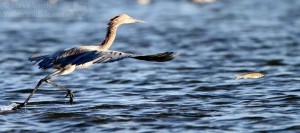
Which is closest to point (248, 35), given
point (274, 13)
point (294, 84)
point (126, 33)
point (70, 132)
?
point (126, 33)

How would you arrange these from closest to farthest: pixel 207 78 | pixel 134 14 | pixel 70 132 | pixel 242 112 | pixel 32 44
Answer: pixel 70 132
pixel 242 112
pixel 207 78
pixel 32 44
pixel 134 14

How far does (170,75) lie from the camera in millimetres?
13633

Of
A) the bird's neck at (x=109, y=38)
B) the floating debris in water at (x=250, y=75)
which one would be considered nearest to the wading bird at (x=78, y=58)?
the bird's neck at (x=109, y=38)

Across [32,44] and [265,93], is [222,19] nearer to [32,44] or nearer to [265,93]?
[32,44]

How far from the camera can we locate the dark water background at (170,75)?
9.07 metres

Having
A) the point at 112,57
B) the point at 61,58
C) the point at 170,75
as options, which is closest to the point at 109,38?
the point at 61,58

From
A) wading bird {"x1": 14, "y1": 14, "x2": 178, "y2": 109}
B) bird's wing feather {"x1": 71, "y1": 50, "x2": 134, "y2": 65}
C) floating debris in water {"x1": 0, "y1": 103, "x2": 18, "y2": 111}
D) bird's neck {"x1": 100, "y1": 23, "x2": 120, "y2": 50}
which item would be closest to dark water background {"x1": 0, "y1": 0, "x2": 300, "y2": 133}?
floating debris in water {"x1": 0, "y1": 103, "x2": 18, "y2": 111}

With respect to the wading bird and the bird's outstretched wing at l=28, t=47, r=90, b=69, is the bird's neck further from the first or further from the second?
the bird's outstretched wing at l=28, t=47, r=90, b=69

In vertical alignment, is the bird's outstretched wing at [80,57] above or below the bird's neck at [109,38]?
below

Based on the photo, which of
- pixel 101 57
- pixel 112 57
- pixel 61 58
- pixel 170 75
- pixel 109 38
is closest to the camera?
pixel 112 57

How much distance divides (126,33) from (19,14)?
22.1 feet

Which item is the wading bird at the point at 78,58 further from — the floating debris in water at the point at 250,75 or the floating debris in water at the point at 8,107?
the floating debris in water at the point at 250,75

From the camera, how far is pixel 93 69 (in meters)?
14.8

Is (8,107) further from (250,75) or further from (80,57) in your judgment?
(250,75)
